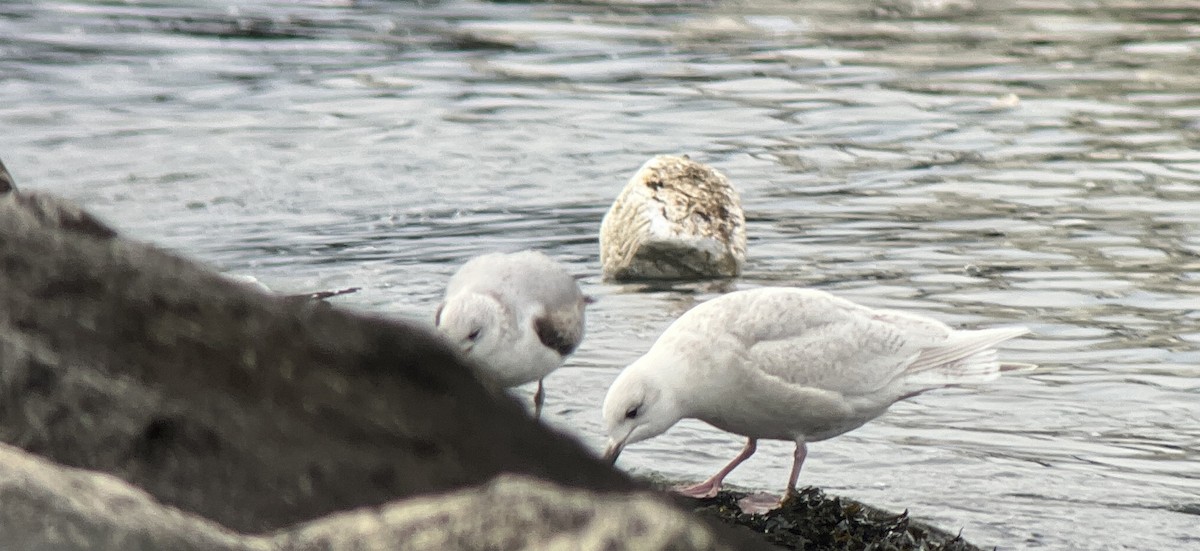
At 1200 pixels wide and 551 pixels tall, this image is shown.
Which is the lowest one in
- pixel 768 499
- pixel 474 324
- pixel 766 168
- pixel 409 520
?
pixel 766 168

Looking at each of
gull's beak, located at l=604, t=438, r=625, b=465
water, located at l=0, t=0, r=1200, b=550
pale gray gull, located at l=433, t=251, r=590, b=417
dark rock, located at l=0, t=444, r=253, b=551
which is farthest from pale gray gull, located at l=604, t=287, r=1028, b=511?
dark rock, located at l=0, t=444, r=253, b=551

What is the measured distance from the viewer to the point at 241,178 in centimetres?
1484

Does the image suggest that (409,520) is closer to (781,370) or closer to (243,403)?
(243,403)

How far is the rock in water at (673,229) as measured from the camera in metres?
11.6

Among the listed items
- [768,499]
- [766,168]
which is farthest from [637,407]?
[766,168]

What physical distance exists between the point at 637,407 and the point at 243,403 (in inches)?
157

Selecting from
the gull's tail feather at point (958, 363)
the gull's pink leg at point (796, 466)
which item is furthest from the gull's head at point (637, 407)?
the gull's tail feather at point (958, 363)

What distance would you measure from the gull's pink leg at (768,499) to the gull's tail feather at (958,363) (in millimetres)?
692

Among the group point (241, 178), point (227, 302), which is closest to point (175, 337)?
point (227, 302)

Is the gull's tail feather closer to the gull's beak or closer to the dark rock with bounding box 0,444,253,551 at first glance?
the gull's beak

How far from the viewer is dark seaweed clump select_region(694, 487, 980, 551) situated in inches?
240

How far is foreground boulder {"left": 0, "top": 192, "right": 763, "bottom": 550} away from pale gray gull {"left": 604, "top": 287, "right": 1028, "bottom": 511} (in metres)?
3.82

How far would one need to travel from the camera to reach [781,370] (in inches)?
276

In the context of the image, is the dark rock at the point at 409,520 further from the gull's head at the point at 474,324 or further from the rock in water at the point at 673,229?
the rock in water at the point at 673,229
